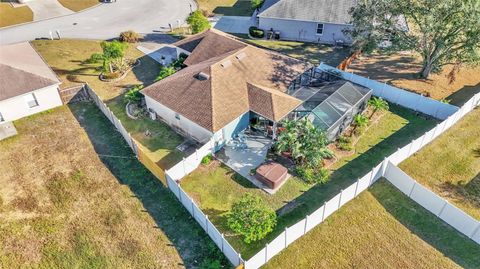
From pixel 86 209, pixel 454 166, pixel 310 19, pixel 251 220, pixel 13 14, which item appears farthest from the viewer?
pixel 13 14

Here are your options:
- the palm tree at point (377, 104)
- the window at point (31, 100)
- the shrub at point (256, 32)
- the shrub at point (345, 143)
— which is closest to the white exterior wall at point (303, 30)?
the shrub at point (256, 32)

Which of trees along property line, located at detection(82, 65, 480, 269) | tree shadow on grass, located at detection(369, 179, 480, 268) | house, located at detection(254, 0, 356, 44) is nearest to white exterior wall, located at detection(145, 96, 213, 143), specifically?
trees along property line, located at detection(82, 65, 480, 269)

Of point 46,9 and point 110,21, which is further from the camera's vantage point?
point 46,9

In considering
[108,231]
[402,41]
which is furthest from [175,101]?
[402,41]

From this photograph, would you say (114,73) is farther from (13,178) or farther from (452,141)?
(452,141)

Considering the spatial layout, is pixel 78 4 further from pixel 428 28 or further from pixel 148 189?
pixel 428 28

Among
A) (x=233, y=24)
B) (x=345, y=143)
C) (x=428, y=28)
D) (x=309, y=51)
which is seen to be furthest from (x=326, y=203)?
(x=233, y=24)

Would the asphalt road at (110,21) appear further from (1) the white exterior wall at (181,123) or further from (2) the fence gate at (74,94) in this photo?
(1) the white exterior wall at (181,123)
